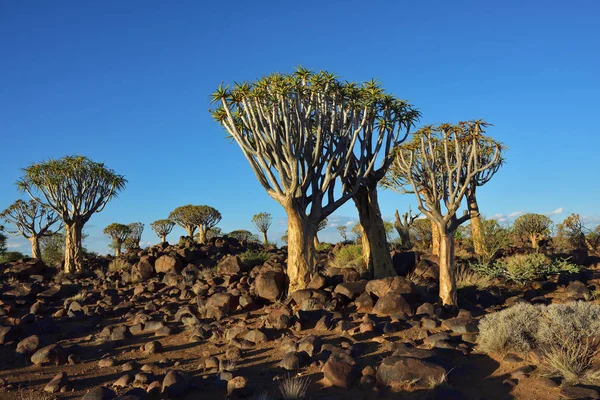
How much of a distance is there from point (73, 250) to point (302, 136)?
1478cm

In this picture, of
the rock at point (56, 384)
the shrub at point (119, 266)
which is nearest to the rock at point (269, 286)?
the rock at point (56, 384)

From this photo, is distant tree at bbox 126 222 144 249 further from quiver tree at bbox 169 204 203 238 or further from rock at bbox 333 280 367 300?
rock at bbox 333 280 367 300

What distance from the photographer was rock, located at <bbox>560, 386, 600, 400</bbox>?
5316 millimetres

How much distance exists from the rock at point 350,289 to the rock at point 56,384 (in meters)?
5.99

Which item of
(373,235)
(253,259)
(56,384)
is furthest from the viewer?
(253,259)

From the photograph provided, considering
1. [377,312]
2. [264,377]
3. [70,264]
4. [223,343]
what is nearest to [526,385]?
[264,377]

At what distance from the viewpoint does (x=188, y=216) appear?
36.8 m

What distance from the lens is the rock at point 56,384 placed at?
21.0ft

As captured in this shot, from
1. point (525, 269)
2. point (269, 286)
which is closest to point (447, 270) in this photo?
point (525, 269)

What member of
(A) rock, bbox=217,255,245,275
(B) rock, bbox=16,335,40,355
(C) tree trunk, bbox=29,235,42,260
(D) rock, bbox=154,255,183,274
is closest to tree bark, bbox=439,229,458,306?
(A) rock, bbox=217,255,245,275

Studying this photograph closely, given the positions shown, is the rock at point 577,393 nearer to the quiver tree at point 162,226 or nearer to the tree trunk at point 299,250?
the tree trunk at point 299,250

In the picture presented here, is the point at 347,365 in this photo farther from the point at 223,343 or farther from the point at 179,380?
the point at 223,343

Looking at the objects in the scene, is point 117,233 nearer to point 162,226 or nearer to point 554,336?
point 162,226

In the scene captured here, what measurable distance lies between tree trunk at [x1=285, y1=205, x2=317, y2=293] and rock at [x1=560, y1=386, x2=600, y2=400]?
22.8ft
